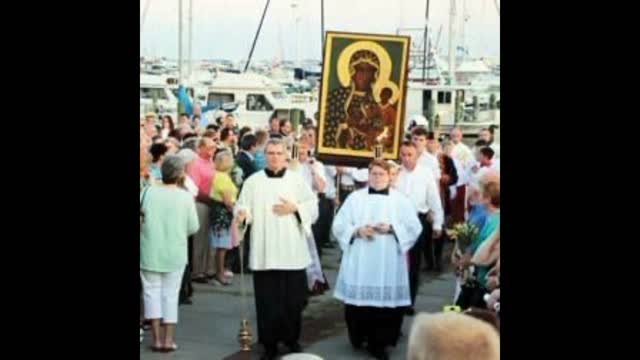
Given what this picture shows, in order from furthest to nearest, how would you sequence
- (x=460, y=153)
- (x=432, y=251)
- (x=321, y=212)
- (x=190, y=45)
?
(x=190, y=45) → (x=460, y=153) → (x=321, y=212) → (x=432, y=251)

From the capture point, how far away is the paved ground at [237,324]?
27.7ft

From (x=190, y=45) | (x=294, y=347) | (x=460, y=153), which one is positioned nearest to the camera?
(x=294, y=347)

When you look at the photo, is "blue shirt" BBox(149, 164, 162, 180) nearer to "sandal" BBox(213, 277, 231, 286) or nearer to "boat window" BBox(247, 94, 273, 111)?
"sandal" BBox(213, 277, 231, 286)

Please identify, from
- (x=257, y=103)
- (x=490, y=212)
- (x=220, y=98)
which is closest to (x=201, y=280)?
(x=490, y=212)

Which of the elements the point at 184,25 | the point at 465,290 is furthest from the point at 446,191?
the point at 184,25

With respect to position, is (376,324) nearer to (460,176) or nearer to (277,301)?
(277,301)

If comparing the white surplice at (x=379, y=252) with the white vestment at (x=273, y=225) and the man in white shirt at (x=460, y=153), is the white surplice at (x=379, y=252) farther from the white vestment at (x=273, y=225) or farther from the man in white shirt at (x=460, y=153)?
the man in white shirt at (x=460, y=153)

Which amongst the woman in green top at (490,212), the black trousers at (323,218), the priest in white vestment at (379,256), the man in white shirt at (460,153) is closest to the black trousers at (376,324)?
the priest in white vestment at (379,256)

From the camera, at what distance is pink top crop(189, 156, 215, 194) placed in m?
10.9

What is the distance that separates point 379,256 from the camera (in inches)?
325

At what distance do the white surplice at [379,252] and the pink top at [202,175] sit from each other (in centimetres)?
284

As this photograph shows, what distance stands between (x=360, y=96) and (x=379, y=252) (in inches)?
48.6
